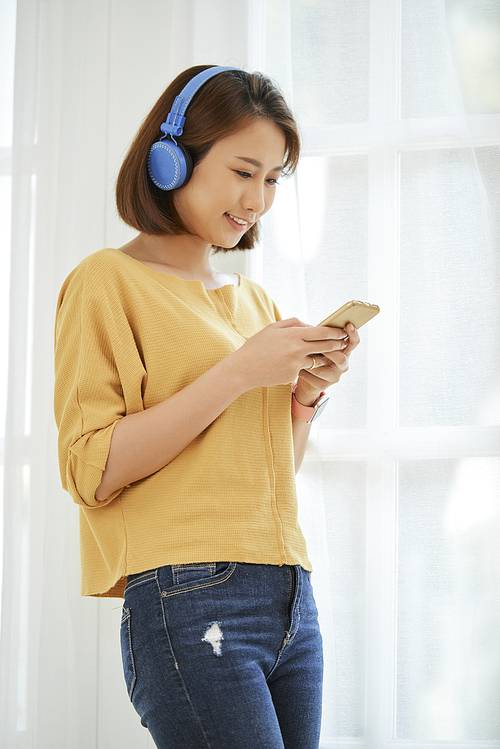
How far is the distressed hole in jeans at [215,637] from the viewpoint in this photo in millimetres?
816

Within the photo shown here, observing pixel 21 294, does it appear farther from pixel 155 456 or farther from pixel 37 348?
Answer: pixel 155 456

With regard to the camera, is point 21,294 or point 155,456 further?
point 21,294

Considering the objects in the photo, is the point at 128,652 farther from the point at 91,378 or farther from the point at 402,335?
the point at 402,335

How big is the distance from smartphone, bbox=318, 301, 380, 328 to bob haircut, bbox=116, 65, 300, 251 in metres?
0.34

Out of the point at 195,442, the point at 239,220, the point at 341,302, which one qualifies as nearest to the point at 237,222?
the point at 239,220

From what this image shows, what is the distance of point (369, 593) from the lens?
145 cm

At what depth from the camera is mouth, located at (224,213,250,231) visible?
1066 mm

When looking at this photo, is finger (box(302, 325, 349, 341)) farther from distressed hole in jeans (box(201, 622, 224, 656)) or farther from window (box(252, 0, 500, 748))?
window (box(252, 0, 500, 748))

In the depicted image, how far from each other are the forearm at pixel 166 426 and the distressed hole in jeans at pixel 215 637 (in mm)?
233

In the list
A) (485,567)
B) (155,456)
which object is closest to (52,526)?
(155,456)

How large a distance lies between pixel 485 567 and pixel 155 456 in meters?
0.96

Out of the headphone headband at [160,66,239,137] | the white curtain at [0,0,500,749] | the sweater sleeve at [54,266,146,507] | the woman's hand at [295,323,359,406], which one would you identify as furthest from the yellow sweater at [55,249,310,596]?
the white curtain at [0,0,500,749]

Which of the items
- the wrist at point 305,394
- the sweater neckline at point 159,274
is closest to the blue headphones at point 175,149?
the sweater neckline at point 159,274

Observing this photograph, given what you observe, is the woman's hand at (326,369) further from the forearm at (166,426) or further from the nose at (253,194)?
the nose at (253,194)
